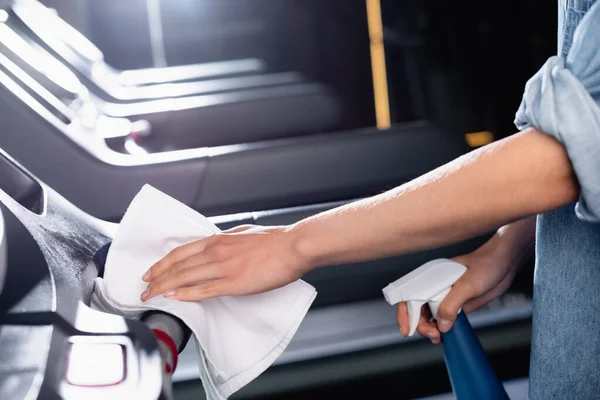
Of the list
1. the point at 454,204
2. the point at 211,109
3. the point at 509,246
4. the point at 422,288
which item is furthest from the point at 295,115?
the point at 454,204

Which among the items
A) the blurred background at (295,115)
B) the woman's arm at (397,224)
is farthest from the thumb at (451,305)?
the blurred background at (295,115)

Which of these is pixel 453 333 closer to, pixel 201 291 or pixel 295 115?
pixel 201 291

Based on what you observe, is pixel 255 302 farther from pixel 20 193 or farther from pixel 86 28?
pixel 86 28

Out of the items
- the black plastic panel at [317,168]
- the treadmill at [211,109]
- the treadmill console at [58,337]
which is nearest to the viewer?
the treadmill console at [58,337]

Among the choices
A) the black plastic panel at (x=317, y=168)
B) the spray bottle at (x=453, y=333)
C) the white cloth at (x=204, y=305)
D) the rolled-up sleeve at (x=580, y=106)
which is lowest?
the black plastic panel at (x=317, y=168)

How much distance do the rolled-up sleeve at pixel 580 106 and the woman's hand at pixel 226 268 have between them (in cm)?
24

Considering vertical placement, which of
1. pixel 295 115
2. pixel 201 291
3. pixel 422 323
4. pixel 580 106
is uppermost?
pixel 580 106

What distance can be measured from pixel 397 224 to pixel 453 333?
0.18 meters

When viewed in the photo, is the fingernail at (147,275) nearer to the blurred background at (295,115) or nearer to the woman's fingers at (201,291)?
the woman's fingers at (201,291)

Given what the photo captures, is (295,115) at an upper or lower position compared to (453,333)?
lower

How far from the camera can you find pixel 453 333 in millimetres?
769

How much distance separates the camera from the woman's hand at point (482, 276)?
2.52 feet

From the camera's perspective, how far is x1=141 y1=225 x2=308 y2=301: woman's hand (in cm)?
66

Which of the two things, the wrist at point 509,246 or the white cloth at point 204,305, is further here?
the wrist at point 509,246
